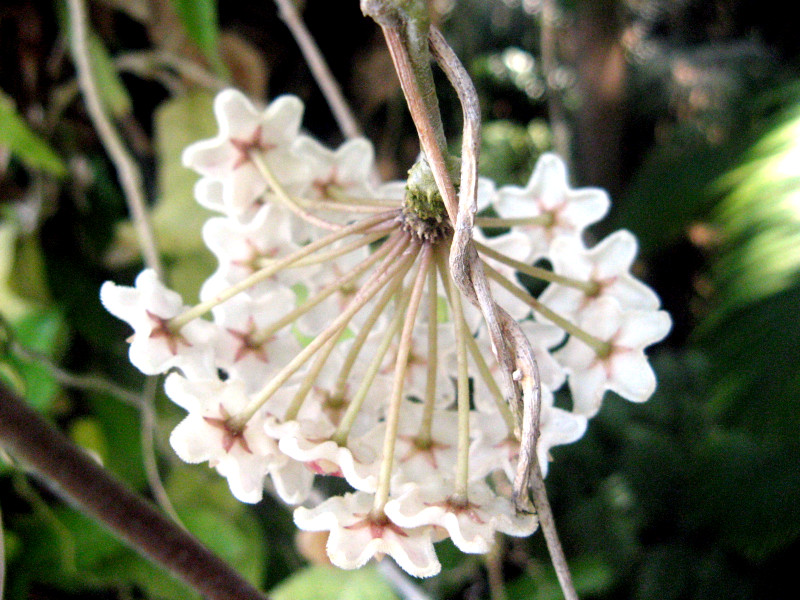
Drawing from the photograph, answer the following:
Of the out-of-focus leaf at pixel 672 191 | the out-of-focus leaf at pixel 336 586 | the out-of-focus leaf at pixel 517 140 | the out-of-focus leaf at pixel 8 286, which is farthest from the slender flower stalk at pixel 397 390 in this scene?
the out-of-focus leaf at pixel 517 140

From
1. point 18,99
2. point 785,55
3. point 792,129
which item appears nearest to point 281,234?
point 18,99

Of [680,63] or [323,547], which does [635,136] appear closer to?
Answer: [680,63]

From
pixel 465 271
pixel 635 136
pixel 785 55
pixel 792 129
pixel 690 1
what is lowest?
pixel 465 271

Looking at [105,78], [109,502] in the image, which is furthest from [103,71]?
[109,502]

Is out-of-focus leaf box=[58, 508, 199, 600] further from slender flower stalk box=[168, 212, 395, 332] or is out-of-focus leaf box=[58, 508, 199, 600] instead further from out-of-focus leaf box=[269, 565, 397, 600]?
slender flower stalk box=[168, 212, 395, 332]

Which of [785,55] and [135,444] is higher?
[785,55]

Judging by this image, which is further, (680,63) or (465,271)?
(680,63)

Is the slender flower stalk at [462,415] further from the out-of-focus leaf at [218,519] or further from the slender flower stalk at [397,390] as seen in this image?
the out-of-focus leaf at [218,519]
